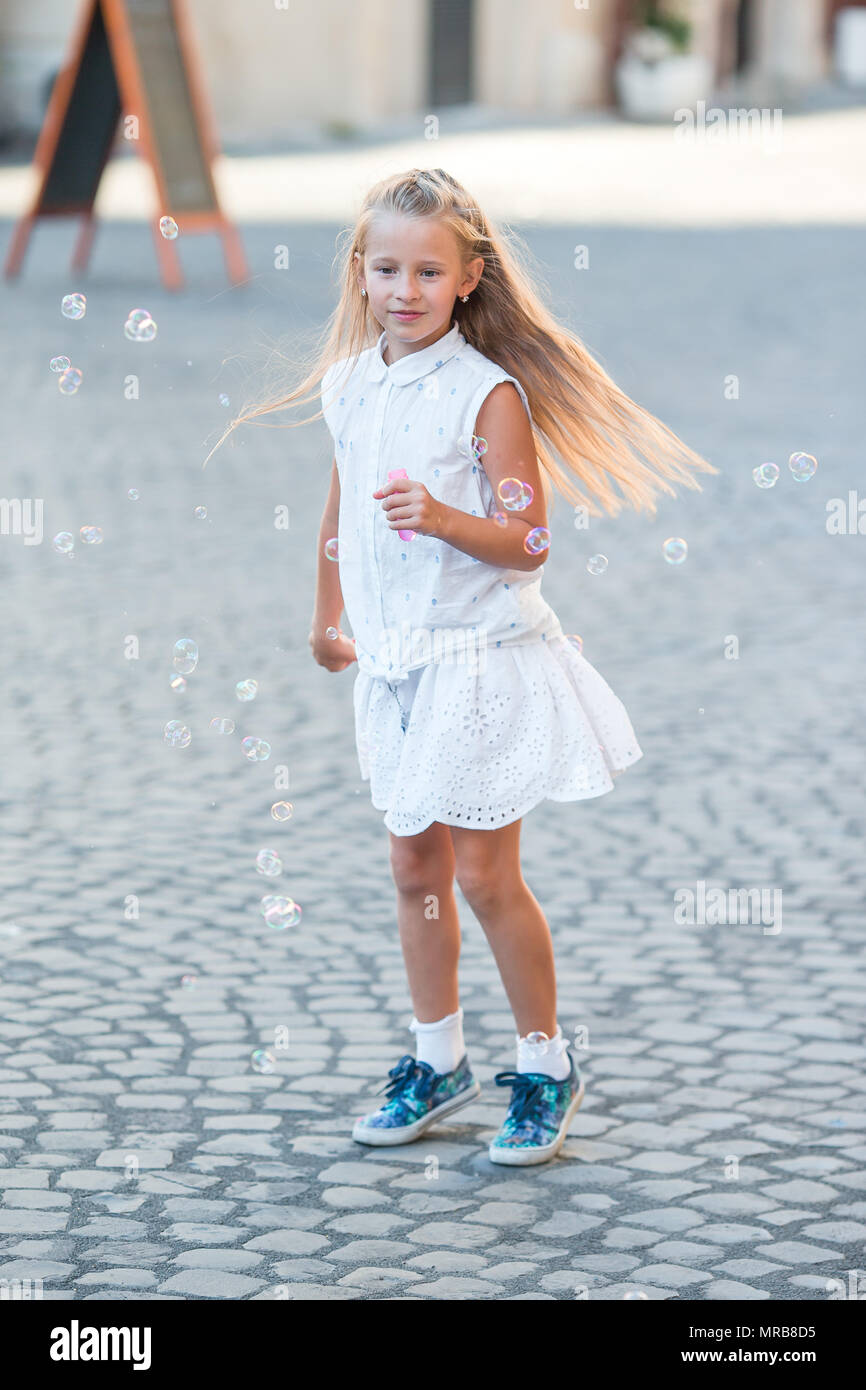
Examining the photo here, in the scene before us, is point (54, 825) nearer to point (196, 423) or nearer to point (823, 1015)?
point (823, 1015)

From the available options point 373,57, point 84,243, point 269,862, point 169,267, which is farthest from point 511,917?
point 373,57

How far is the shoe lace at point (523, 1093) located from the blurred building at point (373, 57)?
61.9 ft

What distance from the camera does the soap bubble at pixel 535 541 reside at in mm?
2834

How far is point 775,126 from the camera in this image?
92.0 feet

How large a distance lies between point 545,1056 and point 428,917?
0.29 metres

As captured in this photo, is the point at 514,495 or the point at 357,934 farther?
the point at 357,934

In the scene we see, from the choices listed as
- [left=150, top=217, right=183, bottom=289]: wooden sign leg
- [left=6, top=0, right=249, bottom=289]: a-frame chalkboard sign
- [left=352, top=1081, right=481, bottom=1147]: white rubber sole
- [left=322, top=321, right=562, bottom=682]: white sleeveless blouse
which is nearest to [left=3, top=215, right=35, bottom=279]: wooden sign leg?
[left=6, top=0, right=249, bottom=289]: a-frame chalkboard sign

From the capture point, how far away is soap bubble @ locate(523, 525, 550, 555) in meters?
2.83

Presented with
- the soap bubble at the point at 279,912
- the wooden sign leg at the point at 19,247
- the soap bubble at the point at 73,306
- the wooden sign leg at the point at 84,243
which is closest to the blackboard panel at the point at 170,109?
the wooden sign leg at the point at 84,243

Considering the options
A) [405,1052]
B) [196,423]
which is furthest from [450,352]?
[196,423]

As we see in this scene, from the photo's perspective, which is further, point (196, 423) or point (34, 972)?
point (196, 423)

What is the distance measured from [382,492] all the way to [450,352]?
0.34 metres

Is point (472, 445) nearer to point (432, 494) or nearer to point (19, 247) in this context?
point (432, 494)

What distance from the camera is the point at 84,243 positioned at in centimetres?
1230
